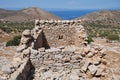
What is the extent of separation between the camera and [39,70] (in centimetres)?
1134

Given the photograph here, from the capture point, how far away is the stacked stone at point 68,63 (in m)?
11.0

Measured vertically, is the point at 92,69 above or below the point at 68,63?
below

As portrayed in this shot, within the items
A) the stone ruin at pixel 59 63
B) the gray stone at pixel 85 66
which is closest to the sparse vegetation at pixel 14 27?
the stone ruin at pixel 59 63

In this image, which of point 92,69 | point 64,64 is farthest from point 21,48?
point 92,69

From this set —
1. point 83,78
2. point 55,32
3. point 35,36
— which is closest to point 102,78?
point 83,78

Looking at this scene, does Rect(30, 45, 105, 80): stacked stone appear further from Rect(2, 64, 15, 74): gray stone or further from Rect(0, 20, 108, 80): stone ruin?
Rect(2, 64, 15, 74): gray stone

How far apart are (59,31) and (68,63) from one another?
7.48 m

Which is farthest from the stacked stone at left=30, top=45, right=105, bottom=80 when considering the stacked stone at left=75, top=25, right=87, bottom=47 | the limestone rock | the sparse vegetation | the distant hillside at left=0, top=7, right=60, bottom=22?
the distant hillside at left=0, top=7, right=60, bottom=22

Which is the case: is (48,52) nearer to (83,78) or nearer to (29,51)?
(29,51)

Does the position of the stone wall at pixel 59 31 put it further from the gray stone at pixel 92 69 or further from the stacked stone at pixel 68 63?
the gray stone at pixel 92 69

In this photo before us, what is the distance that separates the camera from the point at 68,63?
1153 centimetres

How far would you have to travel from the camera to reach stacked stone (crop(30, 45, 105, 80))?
36.2 ft

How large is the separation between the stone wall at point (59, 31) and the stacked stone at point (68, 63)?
6.78 metres

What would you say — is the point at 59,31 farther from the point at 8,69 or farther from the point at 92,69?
the point at 8,69
